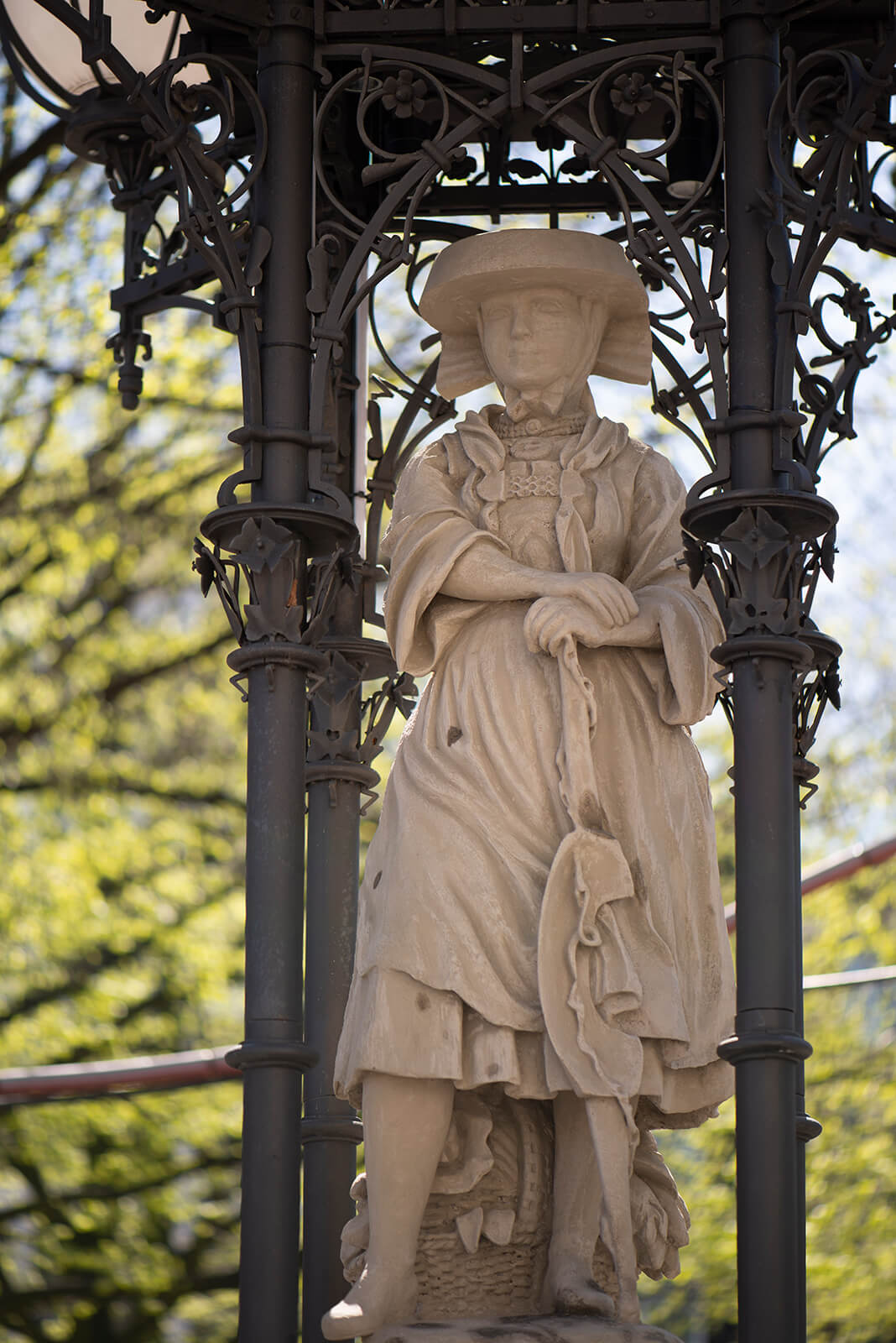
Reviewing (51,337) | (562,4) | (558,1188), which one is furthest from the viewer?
(51,337)

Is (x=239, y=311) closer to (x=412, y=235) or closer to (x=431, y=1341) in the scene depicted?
(x=412, y=235)

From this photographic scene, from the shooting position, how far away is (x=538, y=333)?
7.95 meters

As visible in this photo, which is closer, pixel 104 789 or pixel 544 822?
pixel 544 822

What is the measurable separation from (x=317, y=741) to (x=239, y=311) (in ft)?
5.96

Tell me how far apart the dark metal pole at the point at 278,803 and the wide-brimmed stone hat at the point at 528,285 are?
474 mm

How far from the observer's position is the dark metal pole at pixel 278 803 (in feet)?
24.0

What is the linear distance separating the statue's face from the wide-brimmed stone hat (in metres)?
0.04

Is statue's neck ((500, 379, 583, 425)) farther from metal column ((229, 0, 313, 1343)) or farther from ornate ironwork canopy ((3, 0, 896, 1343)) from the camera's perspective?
metal column ((229, 0, 313, 1343))

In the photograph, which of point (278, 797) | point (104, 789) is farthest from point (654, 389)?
point (104, 789)

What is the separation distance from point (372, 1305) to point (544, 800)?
4.90ft

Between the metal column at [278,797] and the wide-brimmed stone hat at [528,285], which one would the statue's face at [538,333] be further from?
the metal column at [278,797]

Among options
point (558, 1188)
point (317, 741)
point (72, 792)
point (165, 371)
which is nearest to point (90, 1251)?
point (72, 792)

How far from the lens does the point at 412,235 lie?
9.41m

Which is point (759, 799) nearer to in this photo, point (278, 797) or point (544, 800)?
point (544, 800)
